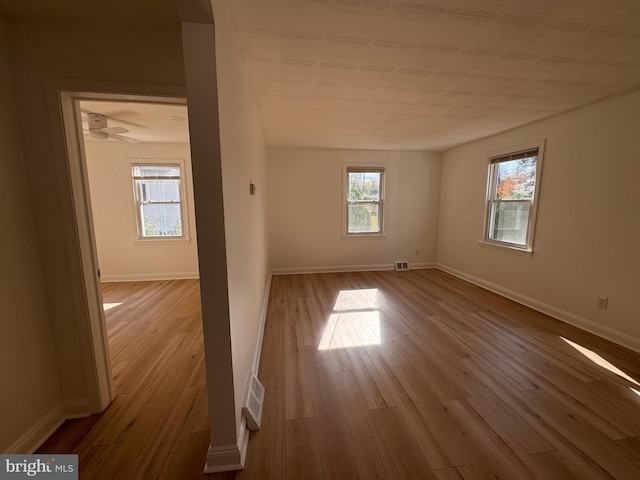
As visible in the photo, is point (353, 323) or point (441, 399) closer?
point (441, 399)

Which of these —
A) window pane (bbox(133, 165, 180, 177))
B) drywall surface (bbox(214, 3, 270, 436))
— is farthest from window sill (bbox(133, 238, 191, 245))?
drywall surface (bbox(214, 3, 270, 436))

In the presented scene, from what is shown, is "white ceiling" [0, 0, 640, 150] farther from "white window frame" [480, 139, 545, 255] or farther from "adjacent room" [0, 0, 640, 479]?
"white window frame" [480, 139, 545, 255]

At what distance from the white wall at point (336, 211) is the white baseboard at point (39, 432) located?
3.53 m

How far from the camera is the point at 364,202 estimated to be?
5133 millimetres

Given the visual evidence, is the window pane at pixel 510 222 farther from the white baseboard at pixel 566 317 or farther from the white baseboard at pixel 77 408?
the white baseboard at pixel 77 408

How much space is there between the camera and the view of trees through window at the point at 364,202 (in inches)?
199

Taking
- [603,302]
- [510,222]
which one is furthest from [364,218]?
[603,302]

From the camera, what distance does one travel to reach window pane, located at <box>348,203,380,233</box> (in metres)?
5.13

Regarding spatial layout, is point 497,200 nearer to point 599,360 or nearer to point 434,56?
point 599,360

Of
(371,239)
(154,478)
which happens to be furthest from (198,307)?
(371,239)

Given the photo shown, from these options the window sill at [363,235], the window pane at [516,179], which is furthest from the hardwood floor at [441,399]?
the window sill at [363,235]

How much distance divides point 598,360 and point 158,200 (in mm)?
6181

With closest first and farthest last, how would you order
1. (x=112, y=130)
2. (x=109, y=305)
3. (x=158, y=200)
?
(x=112, y=130)
(x=109, y=305)
(x=158, y=200)

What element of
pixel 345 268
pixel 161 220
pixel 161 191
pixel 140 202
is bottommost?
pixel 345 268
